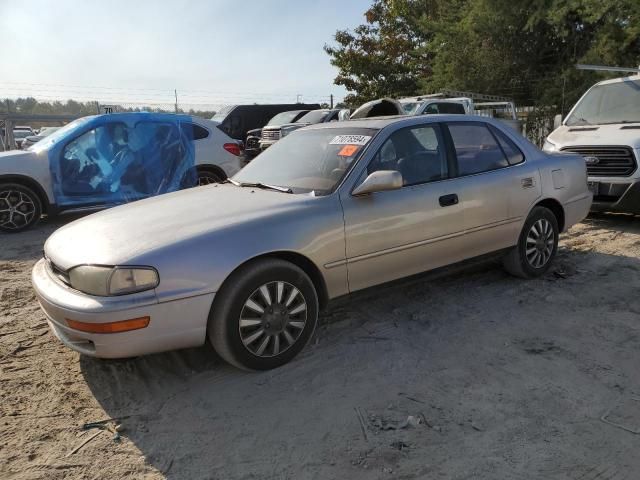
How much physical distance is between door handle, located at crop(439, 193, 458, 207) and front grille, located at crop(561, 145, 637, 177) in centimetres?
367

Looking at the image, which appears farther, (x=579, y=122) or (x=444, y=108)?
(x=444, y=108)

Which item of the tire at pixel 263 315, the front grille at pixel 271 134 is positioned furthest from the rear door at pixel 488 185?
the front grille at pixel 271 134

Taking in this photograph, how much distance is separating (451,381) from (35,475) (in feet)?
7.33

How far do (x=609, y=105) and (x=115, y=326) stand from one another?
752 centimetres

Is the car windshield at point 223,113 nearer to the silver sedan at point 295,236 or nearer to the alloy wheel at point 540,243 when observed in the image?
the silver sedan at point 295,236

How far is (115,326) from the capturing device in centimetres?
285

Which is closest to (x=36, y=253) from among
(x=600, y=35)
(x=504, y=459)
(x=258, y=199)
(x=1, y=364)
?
(x=1, y=364)

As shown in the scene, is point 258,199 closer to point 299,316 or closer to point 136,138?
point 299,316

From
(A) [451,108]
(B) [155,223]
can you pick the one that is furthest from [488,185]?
(A) [451,108]

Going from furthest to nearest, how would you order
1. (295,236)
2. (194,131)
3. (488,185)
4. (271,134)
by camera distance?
(271,134), (194,131), (488,185), (295,236)

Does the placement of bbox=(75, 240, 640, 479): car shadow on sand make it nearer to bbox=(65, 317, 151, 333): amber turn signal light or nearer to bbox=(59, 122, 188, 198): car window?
bbox=(65, 317, 151, 333): amber turn signal light

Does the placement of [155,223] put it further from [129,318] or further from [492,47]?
[492,47]

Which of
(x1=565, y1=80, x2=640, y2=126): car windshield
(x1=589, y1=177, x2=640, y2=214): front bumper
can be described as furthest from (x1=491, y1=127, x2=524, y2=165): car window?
(x1=565, y1=80, x2=640, y2=126): car windshield

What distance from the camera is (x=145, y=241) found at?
3.09 meters
